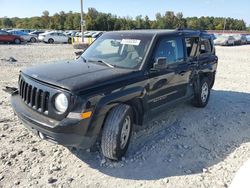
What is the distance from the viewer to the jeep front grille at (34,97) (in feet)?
11.5

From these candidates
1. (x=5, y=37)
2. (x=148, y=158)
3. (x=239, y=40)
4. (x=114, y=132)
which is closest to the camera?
(x=114, y=132)

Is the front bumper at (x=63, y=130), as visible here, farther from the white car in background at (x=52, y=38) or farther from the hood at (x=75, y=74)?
the white car in background at (x=52, y=38)

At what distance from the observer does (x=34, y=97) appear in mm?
3695

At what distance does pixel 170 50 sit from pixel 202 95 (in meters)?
1.96

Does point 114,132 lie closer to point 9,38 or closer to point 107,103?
point 107,103

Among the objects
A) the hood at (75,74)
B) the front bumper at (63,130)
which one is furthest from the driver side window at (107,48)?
the front bumper at (63,130)

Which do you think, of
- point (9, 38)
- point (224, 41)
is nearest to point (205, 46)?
point (9, 38)

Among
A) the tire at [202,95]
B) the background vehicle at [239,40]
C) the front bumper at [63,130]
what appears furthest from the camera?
the background vehicle at [239,40]

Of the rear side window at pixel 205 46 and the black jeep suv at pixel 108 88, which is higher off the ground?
the rear side window at pixel 205 46

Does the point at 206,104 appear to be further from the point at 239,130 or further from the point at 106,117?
the point at 106,117

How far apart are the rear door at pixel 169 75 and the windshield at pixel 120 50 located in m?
0.26

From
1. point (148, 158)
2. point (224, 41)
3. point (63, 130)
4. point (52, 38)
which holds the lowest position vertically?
point (148, 158)

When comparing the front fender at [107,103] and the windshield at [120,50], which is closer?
the front fender at [107,103]

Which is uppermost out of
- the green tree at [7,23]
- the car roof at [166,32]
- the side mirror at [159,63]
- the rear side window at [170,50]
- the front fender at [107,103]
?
the green tree at [7,23]
